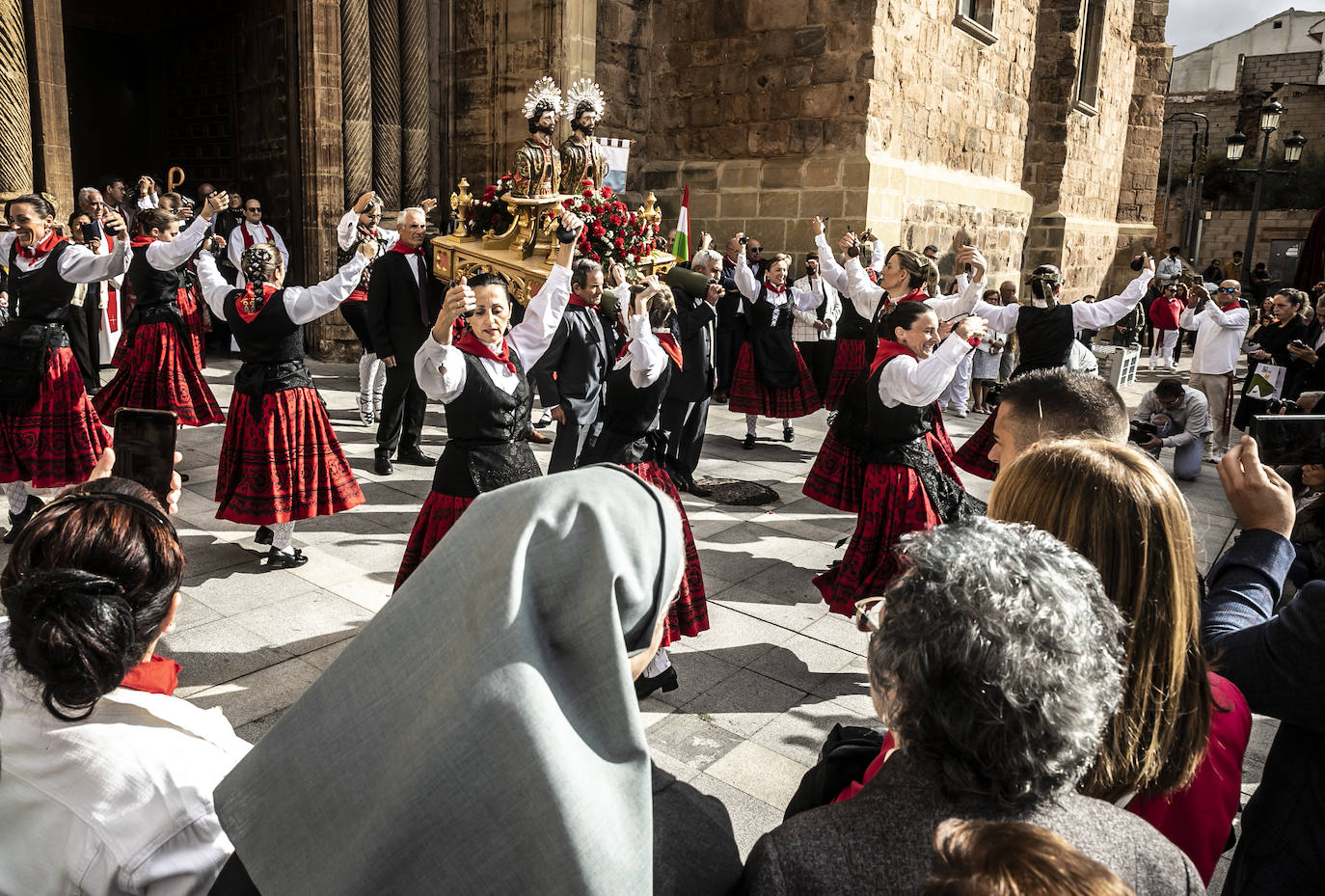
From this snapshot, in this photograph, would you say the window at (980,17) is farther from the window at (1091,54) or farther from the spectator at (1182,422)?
the spectator at (1182,422)

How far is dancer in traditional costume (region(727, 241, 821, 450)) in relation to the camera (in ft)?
27.6

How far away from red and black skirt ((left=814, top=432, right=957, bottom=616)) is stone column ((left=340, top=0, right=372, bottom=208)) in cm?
776

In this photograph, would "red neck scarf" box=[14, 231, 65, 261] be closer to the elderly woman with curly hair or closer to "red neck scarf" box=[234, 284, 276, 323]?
"red neck scarf" box=[234, 284, 276, 323]

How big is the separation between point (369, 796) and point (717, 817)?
1.53ft

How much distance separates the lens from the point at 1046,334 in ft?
23.8

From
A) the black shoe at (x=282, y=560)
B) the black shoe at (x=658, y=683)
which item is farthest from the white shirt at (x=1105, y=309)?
the black shoe at (x=282, y=560)

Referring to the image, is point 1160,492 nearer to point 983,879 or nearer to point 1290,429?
point 1290,429

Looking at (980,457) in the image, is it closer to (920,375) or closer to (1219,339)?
(920,375)

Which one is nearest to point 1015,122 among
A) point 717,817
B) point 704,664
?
point 704,664

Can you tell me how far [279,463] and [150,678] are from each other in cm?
343

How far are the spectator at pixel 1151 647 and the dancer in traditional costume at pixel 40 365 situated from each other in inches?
203

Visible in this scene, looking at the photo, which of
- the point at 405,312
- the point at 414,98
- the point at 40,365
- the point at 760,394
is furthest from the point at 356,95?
the point at 40,365

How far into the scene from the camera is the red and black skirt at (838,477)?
514 cm

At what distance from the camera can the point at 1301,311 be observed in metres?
8.78
